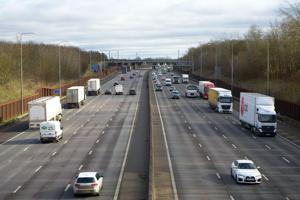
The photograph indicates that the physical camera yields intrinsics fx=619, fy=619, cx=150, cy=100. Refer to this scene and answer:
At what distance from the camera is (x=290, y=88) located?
97062 millimetres

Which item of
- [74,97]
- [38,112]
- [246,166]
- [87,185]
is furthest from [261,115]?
[74,97]

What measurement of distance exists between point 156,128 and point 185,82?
111940mm

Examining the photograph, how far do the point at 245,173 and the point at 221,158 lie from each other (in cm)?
969

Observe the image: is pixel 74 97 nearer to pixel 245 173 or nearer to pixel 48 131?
pixel 48 131

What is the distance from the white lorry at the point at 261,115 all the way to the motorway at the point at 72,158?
10.7 meters

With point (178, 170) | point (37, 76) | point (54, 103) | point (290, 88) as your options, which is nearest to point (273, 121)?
point (178, 170)

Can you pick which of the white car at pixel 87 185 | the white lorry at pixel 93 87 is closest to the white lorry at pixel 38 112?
the white car at pixel 87 185

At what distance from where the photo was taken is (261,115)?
59469mm

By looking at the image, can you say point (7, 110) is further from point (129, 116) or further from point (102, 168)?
point (102, 168)

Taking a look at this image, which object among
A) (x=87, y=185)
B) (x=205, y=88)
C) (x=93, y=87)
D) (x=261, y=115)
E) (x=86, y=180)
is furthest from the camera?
(x=93, y=87)

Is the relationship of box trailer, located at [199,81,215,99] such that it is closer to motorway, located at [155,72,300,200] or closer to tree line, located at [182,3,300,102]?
tree line, located at [182,3,300,102]

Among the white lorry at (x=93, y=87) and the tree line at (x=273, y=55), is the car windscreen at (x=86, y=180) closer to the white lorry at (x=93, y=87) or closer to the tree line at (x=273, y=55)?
the tree line at (x=273, y=55)

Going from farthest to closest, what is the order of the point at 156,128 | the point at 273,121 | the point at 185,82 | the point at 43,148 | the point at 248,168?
the point at 185,82 < the point at 156,128 < the point at 273,121 < the point at 43,148 < the point at 248,168

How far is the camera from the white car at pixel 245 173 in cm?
3656
